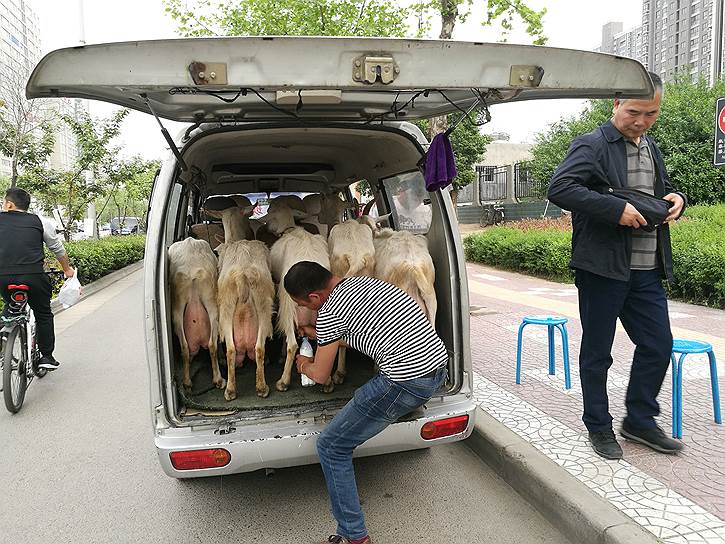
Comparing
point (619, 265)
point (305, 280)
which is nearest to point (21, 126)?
point (305, 280)

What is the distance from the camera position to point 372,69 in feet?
8.11

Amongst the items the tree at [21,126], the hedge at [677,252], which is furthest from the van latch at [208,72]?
the tree at [21,126]

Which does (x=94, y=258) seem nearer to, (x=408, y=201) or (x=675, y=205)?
(x=408, y=201)

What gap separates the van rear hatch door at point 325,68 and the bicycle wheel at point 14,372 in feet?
11.5

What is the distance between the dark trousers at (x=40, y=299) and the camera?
576 cm

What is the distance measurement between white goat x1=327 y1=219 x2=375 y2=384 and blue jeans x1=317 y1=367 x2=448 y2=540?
117cm

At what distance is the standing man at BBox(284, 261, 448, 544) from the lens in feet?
9.45

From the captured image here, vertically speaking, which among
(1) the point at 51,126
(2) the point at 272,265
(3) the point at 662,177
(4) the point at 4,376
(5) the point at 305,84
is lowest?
(4) the point at 4,376

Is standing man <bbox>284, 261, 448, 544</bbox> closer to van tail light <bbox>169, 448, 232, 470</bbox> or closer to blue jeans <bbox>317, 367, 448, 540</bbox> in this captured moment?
blue jeans <bbox>317, 367, 448, 540</bbox>

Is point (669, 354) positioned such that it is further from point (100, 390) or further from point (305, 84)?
point (100, 390)

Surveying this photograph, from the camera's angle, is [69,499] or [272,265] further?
[272,265]

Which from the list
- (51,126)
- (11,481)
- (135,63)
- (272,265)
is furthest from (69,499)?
(51,126)

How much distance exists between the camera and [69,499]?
382 centimetres

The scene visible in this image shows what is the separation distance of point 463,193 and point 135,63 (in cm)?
3160
